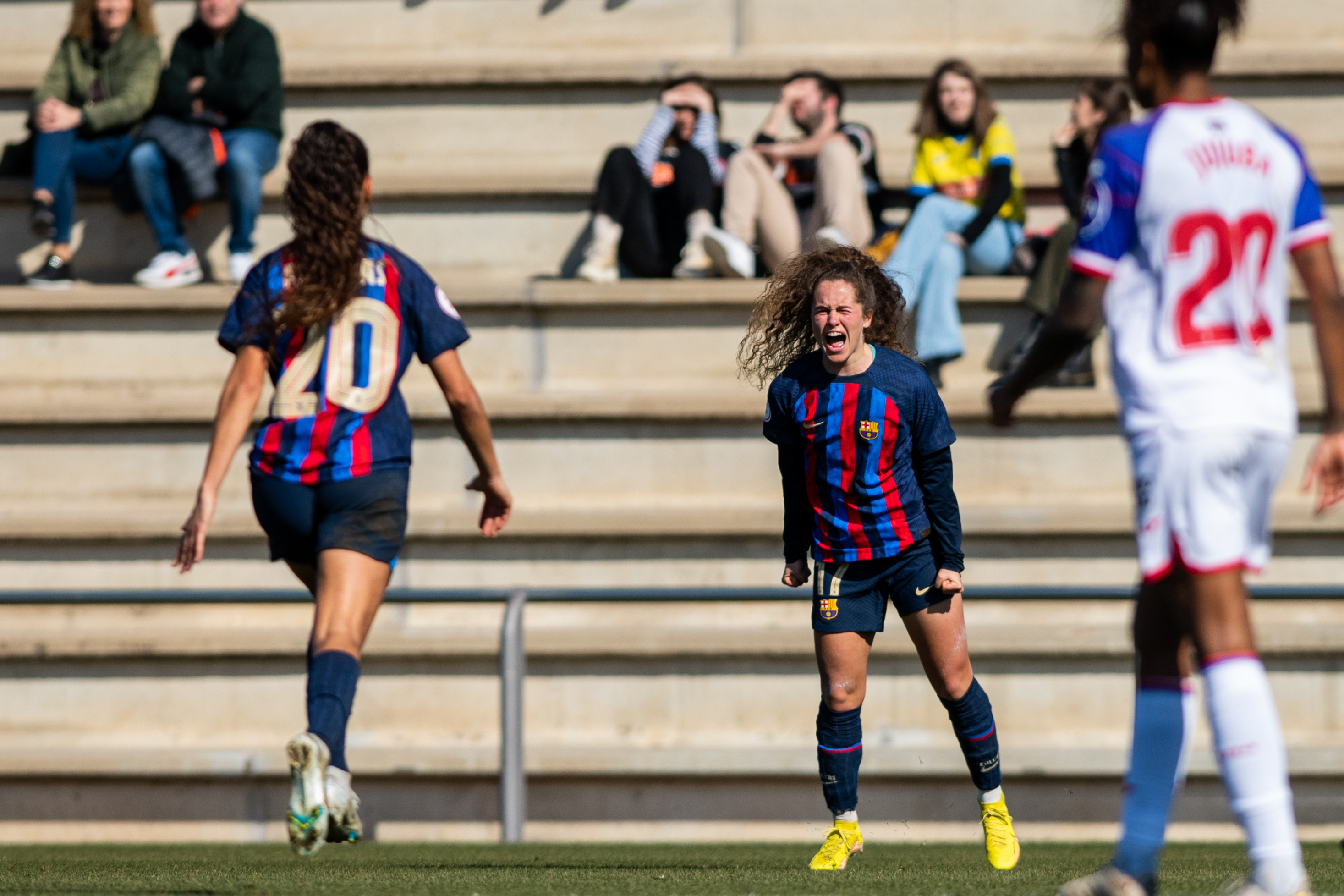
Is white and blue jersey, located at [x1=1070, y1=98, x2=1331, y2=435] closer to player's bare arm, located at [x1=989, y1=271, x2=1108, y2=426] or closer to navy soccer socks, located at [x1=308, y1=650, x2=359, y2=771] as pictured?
player's bare arm, located at [x1=989, y1=271, x2=1108, y2=426]

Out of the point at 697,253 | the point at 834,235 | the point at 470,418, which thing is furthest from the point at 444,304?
the point at 697,253

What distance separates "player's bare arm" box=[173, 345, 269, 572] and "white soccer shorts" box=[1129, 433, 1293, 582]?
2.35 m

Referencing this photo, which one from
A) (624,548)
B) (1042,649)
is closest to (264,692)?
(624,548)

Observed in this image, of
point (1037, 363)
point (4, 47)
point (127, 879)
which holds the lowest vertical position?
point (127, 879)

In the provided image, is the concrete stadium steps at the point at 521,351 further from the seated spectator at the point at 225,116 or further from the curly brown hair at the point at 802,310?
the curly brown hair at the point at 802,310

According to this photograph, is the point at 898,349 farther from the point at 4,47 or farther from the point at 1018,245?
the point at 4,47

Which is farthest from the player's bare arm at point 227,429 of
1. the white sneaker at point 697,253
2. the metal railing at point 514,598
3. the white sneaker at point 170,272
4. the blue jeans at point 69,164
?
the blue jeans at point 69,164

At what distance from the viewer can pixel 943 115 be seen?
9.09m

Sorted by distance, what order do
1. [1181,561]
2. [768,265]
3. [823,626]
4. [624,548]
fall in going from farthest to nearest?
[768,265] → [624,548] → [823,626] → [1181,561]

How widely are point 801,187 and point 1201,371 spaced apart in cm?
656

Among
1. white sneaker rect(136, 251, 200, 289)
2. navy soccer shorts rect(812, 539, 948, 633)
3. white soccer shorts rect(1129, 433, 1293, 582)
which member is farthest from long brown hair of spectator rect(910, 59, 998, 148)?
white soccer shorts rect(1129, 433, 1293, 582)

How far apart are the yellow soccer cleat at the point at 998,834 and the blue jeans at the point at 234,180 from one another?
228 inches

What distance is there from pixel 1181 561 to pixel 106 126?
7883 mm

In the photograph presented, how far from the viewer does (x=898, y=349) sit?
537 cm
